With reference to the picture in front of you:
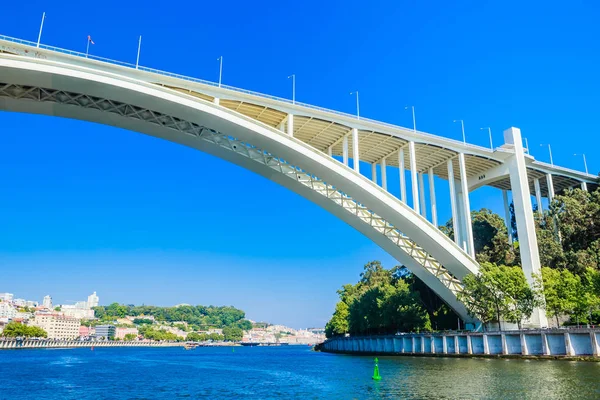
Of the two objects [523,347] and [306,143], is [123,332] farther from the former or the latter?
[523,347]

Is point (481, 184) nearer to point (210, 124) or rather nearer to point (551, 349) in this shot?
point (551, 349)

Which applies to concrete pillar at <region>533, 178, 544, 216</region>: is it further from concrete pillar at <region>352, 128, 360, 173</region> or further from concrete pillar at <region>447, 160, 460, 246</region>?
concrete pillar at <region>352, 128, 360, 173</region>

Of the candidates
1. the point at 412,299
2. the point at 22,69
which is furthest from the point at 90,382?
the point at 412,299

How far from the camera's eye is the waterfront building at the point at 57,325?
140250 millimetres

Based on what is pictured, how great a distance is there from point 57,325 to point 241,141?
139898mm

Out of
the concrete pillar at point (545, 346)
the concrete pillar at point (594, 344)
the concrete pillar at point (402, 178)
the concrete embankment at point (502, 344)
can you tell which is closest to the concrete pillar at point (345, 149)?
the concrete pillar at point (402, 178)

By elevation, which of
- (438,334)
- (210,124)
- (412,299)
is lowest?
(438,334)

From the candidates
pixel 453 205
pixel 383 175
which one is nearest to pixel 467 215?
pixel 453 205

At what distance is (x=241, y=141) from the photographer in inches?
1186

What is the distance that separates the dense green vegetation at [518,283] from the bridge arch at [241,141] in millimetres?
2364

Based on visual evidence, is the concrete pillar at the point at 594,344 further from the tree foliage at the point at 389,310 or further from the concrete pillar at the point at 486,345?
the tree foliage at the point at 389,310

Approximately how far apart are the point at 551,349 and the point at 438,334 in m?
10.4

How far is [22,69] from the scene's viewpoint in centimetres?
2227

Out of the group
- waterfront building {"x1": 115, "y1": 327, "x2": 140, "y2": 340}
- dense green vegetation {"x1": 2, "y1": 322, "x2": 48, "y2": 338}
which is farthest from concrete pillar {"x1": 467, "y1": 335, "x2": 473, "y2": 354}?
waterfront building {"x1": 115, "y1": 327, "x2": 140, "y2": 340}
